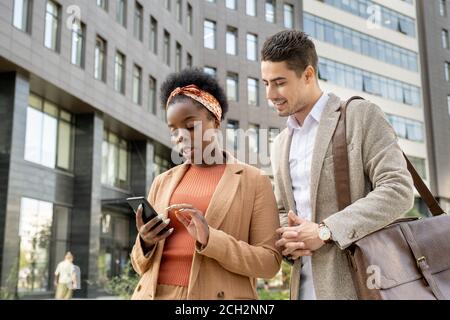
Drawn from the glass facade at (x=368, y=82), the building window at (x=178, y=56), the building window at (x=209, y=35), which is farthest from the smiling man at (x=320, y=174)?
the glass facade at (x=368, y=82)

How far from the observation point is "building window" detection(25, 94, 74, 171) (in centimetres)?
1812

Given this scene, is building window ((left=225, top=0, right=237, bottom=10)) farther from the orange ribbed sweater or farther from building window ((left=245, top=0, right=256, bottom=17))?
the orange ribbed sweater

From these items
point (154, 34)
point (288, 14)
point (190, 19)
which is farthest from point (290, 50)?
point (288, 14)

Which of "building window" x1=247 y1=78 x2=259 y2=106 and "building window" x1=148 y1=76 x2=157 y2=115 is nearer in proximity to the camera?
"building window" x1=148 y1=76 x2=157 y2=115

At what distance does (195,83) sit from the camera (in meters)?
2.43

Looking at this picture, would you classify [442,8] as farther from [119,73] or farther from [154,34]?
[119,73]

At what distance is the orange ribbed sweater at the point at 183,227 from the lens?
2.09 metres

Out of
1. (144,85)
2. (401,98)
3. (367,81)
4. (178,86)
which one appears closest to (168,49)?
(144,85)

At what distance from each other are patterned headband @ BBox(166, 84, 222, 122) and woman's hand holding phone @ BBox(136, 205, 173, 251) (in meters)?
0.50

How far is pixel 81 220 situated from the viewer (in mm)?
20438

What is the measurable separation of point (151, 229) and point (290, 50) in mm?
832

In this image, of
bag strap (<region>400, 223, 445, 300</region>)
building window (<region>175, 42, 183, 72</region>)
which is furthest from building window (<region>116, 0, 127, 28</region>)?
bag strap (<region>400, 223, 445, 300</region>)

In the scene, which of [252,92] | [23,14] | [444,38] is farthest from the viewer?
[252,92]
